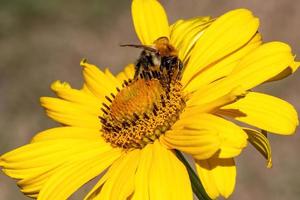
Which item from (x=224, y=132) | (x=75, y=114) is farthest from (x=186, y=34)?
(x=224, y=132)

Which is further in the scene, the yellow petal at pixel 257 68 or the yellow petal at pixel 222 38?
the yellow petal at pixel 222 38

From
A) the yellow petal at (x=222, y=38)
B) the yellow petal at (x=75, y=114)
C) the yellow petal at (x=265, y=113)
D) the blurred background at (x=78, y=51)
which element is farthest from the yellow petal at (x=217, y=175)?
the blurred background at (x=78, y=51)

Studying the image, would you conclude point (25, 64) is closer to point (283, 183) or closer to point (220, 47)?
point (283, 183)

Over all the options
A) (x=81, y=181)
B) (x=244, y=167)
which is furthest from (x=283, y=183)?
(x=81, y=181)

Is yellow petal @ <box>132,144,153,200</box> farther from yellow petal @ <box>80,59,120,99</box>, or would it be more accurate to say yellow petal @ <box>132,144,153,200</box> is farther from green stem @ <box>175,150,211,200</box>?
yellow petal @ <box>80,59,120,99</box>

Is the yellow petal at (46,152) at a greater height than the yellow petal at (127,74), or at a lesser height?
greater

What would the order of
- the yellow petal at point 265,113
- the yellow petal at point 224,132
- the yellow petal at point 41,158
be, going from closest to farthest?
the yellow petal at point 224,132 → the yellow petal at point 265,113 → the yellow petal at point 41,158

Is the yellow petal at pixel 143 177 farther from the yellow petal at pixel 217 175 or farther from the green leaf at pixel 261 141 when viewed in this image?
the green leaf at pixel 261 141

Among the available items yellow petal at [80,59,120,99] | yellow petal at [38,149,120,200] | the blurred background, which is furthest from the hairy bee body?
the blurred background
